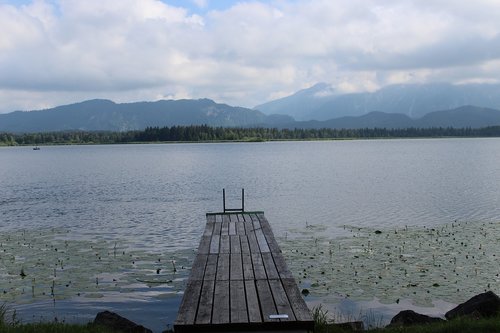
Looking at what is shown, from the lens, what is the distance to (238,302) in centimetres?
1351

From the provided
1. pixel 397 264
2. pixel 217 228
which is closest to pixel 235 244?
pixel 217 228

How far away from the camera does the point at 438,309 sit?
67.1 ft

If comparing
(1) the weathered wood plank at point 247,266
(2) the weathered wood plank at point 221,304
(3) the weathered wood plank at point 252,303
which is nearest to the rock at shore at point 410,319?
(1) the weathered wood plank at point 247,266

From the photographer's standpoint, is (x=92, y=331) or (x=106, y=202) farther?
(x=106, y=202)

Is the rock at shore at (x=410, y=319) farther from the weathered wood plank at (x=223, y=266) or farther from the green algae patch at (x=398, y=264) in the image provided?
the weathered wood plank at (x=223, y=266)

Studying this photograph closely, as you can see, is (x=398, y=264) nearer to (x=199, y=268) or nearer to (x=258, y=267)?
(x=258, y=267)

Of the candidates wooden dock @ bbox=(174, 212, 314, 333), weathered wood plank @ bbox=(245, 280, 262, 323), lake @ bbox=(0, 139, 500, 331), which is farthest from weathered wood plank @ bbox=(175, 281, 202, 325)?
lake @ bbox=(0, 139, 500, 331)

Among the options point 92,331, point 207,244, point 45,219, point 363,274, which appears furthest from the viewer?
point 45,219

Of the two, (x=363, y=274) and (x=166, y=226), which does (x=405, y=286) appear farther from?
(x=166, y=226)

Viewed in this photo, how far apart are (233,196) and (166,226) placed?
21925 millimetres

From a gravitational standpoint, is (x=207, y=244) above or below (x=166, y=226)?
above

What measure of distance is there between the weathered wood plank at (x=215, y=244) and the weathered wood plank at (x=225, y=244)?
0.58ft

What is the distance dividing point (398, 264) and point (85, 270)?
17292 mm

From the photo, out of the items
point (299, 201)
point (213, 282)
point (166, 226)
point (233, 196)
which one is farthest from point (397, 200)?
point (213, 282)
